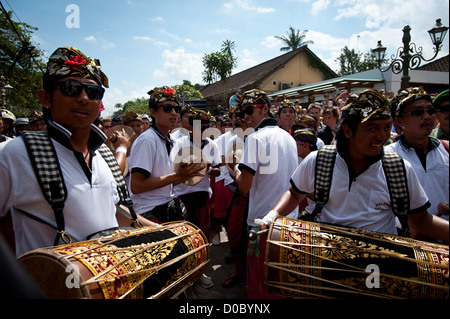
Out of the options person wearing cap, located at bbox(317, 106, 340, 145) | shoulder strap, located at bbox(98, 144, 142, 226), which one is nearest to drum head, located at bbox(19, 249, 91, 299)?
shoulder strap, located at bbox(98, 144, 142, 226)

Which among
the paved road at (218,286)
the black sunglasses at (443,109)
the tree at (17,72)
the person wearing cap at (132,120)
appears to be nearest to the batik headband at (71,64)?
the black sunglasses at (443,109)

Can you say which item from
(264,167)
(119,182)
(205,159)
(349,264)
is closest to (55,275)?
(119,182)

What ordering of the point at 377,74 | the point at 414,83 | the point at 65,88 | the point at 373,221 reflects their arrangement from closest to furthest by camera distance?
the point at 65,88
the point at 373,221
the point at 414,83
the point at 377,74

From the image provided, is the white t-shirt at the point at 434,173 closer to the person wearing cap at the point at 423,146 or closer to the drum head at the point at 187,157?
the person wearing cap at the point at 423,146

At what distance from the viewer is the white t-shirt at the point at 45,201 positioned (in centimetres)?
129

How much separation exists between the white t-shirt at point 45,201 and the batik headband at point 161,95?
5.13ft

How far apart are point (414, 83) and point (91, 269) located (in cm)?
1402

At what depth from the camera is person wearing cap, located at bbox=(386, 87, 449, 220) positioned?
2.04 metres

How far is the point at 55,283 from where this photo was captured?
1066 mm

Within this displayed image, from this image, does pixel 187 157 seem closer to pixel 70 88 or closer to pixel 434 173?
pixel 70 88

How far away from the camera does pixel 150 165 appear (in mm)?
2656

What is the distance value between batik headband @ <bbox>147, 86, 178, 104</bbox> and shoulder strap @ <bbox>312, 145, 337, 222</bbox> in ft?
6.33
